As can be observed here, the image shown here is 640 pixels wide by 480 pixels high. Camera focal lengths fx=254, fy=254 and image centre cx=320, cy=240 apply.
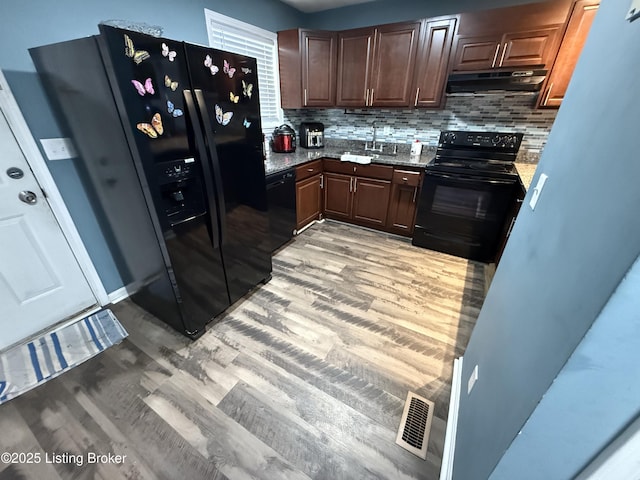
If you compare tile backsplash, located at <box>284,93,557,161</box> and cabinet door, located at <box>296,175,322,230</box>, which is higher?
tile backsplash, located at <box>284,93,557,161</box>

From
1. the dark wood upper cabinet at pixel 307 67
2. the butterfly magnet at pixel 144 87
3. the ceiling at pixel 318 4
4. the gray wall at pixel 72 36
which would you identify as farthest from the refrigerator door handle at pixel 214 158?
the ceiling at pixel 318 4

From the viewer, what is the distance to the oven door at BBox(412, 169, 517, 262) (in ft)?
7.92

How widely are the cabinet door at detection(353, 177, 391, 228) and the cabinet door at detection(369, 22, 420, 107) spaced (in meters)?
0.91

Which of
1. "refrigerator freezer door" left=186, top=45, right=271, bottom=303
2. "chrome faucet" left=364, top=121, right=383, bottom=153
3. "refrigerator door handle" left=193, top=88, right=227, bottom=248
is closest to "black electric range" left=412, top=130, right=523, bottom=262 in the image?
"chrome faucet" left=364, top=121, right=383, bottom=153

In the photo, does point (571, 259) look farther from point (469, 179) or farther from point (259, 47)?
point (259, 47)

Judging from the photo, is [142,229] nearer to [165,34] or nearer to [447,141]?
[165,34]

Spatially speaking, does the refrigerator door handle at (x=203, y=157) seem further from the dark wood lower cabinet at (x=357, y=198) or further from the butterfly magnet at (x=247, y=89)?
the dark wood lower cabinet at (x=357, y=198)

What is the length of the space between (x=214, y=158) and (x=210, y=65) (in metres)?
0.51

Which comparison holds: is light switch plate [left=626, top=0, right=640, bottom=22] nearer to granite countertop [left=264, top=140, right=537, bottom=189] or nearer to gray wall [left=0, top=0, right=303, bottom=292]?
granite countertop [left=264, top=140, right=537, bottom=189]

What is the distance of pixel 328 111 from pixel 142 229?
3.00 metres

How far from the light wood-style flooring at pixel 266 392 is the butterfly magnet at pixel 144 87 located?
1533 mm

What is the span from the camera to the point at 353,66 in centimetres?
299

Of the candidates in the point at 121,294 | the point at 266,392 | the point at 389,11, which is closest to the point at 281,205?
the point at 121,294

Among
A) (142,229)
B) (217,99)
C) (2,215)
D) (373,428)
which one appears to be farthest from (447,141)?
(2,215)
